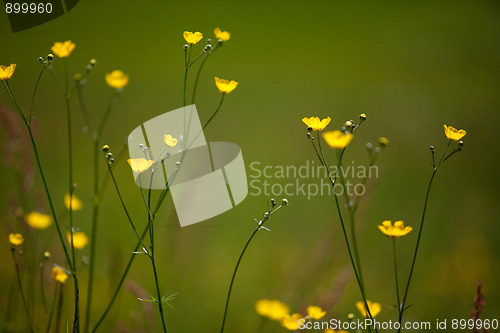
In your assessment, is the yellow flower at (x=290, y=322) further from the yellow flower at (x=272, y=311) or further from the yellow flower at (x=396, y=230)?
the yellow flower at (x=396, y=230)

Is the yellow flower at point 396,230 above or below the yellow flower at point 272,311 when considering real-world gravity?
above

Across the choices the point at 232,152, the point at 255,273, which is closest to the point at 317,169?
the point at 232,152

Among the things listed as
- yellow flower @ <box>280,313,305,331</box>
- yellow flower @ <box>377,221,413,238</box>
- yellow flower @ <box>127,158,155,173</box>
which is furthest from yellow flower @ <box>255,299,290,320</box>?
yellow flower @ <box>127,158,155,173</box>

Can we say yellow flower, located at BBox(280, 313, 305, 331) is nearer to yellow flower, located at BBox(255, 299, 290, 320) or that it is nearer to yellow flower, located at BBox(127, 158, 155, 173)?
yellow flower, located at BBox(255, 299, 290, 320)

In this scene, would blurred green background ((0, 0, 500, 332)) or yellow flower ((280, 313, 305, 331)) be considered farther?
blurred green background ((0, 0, 500, 332))

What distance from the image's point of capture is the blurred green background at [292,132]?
1744mm

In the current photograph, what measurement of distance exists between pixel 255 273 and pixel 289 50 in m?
1.84

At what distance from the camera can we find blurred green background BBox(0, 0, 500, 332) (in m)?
1.74

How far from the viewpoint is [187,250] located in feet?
6.36

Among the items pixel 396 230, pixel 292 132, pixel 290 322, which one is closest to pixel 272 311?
pixel 290 322

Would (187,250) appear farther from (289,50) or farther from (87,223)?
(289,50)

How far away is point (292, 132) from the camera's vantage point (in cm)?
274

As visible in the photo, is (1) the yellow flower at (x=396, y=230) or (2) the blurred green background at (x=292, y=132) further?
(2) the blurred green background at (x=292, y=132)

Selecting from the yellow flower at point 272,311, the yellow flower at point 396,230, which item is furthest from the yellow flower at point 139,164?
the yellow flower at point 396,230
